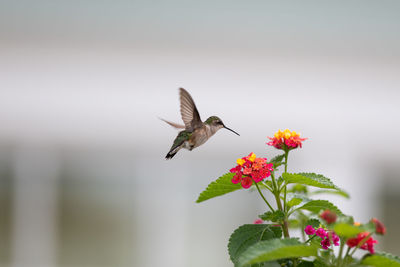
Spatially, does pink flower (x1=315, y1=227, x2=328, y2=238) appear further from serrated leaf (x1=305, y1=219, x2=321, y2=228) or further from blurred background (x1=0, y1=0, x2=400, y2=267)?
blurred background (x1=0, y1=0, x2=400, y2=267)

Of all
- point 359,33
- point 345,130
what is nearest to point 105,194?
point 345,130

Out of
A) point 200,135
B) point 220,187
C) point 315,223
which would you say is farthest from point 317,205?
point 200,135

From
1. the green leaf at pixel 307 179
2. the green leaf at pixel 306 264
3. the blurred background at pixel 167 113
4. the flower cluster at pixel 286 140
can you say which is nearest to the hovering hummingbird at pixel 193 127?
the flower cluster at pixel 286 140

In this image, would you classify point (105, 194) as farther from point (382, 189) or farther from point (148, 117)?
point (382, 189)

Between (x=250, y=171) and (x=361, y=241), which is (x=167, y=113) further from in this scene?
(x=361, y=241)

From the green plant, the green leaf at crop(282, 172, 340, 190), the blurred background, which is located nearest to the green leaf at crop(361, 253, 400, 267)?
the green plant

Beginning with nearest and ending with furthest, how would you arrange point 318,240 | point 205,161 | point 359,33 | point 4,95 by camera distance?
point 318,240, point 4,95, point 205,161, point 359,33
